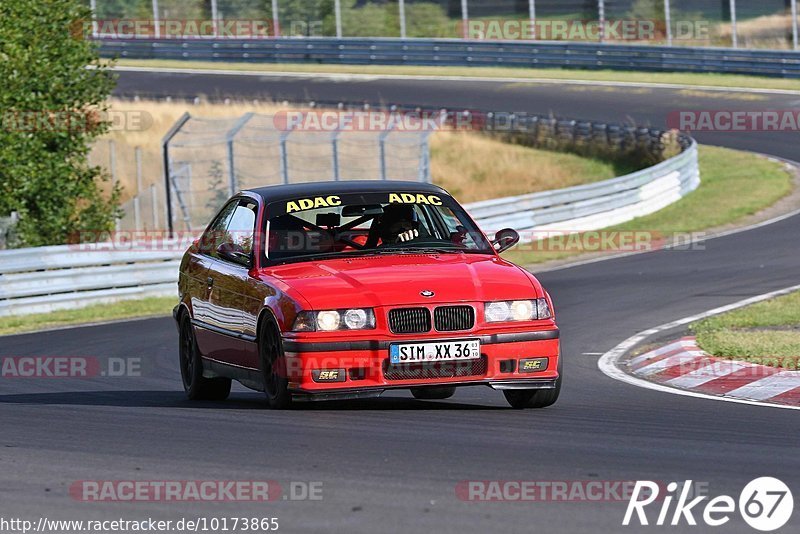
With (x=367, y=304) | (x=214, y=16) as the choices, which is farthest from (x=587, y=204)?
(x=214, y=16)

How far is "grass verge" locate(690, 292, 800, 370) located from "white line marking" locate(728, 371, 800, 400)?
33 centimetres

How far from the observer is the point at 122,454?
25.0ft

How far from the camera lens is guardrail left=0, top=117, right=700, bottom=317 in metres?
19.6

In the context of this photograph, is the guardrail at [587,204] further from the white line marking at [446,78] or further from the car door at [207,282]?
the white line marking at [446,78]

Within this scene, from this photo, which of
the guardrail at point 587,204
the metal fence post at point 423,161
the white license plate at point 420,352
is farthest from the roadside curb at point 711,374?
the metal fence post at point 423,161

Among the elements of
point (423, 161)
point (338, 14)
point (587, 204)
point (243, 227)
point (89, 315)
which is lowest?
point (89, 315)

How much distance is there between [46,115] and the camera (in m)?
24.2

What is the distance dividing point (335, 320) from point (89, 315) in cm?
1114

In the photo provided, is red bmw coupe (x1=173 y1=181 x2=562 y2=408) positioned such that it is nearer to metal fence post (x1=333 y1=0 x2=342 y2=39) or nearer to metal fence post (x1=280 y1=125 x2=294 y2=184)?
metal fence post (x1=280 y1=125 x2=294 y2=184)

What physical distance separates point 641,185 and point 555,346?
17789mm

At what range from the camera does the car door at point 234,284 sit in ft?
31.7

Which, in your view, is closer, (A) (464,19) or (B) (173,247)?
(B) (173,247)

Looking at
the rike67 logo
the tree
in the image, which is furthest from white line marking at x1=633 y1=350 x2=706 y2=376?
the tree

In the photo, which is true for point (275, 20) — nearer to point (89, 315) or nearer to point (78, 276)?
point (78, 276)
